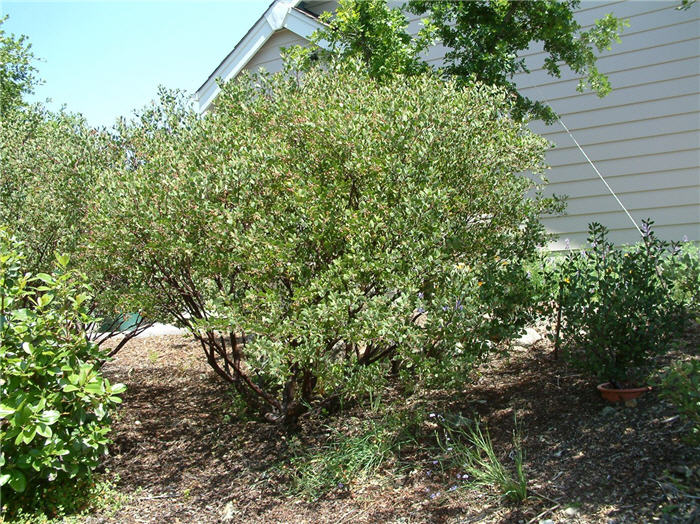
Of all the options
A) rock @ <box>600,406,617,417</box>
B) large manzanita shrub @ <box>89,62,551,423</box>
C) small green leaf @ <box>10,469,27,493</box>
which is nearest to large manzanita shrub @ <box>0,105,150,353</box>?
large manzanita shrub @ <box>89,62,551,423</box>

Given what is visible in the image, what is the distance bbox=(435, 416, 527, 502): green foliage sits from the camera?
3383 millimetres

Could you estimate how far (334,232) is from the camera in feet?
13.4

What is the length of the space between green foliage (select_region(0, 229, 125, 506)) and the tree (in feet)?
14.8

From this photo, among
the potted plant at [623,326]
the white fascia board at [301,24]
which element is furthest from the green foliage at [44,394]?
the white fascia board at [301,24]

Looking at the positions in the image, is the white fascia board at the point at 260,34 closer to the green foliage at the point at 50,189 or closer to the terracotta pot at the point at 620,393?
the green foliage at the point at 50,189

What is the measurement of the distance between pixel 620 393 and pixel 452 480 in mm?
1252

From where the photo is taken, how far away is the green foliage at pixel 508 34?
720cm

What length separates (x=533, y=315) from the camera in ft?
14.6

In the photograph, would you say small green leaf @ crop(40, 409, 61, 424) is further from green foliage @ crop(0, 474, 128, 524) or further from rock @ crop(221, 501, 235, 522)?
rock @ crop(221, 501, 235, 522)

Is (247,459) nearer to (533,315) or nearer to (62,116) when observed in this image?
(533,315)

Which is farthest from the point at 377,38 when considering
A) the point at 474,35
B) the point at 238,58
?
the point at 238,58

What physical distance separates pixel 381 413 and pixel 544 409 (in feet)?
3.82

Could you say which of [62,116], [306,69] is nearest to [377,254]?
[306,69]

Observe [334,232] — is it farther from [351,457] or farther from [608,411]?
[608,411]
